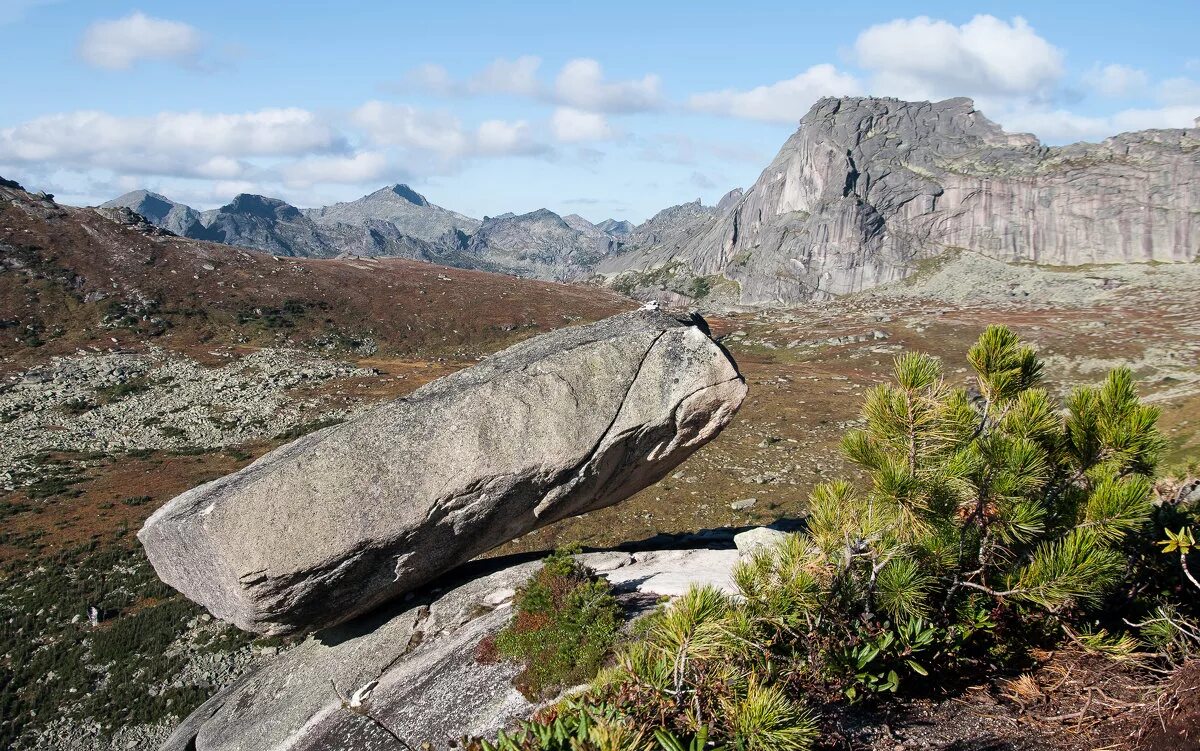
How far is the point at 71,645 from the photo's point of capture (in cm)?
2303

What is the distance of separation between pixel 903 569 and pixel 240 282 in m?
109

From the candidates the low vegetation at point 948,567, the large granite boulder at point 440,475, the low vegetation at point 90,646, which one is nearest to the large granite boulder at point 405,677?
the large granite boulder at point 440,475

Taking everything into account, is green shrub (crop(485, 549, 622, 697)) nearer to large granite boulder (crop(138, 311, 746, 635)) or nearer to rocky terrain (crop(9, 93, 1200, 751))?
rocky terrain (crop(9, 93, 1200, 751))

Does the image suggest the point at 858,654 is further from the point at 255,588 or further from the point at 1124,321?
the point at 1124,321

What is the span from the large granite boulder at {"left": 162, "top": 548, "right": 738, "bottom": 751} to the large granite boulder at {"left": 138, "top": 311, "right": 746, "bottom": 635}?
0.89m

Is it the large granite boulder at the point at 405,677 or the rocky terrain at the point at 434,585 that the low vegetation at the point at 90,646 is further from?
the large granite boulder at the point at 405,677

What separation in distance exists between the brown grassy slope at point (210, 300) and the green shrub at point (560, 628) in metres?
76.3

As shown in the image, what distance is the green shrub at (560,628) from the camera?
10898mm

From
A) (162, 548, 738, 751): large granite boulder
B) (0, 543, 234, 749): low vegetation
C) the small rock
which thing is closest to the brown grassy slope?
(0, 543, 234, 749): low vegetation

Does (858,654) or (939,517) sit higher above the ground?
(939,517)

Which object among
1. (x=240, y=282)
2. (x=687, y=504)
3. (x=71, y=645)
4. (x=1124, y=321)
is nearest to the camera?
(x=71, y=645)

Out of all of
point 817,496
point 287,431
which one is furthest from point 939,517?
point 287,431

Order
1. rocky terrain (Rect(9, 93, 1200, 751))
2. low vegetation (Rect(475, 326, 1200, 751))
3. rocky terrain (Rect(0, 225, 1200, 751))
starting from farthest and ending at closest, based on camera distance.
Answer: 1. rocky terrain (Rect(0, 225, 1200, 751))
2. rocky terrain (Rect(9, 93, 1200, 751))
3. low vegetation (Rect(475, 326, 1200, 751))

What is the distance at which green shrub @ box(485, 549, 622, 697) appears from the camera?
1090cm
